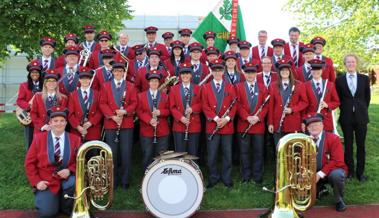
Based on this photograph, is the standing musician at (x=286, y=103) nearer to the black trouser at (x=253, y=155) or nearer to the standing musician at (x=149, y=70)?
the black trouser at (x=253, y=155)

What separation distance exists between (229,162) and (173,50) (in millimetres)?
2334

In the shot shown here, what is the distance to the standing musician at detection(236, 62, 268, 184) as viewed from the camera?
673cm

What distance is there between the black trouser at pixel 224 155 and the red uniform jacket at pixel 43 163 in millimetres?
2103

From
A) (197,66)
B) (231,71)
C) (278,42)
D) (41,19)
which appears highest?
(41,19)

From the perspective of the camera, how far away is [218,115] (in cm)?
669

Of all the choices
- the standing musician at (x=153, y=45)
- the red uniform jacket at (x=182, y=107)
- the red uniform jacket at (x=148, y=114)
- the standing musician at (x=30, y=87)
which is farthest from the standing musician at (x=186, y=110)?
the standing musician at (x=30, y=87)

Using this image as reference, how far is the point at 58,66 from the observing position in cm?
761

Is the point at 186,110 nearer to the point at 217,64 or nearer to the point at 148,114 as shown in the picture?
the point at 148,114

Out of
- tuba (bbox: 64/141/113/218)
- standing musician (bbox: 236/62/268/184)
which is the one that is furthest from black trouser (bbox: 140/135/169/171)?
tuba (bbox: 64/141/113/218)

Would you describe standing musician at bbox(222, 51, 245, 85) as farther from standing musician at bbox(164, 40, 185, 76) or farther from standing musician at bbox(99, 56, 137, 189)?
standing musician at bbox(99, 56, 137, 189)

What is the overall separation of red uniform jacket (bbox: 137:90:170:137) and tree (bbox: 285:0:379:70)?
17.6 metres

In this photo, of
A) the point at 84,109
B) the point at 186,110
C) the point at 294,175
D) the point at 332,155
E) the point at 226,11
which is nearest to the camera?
the point at 294,175

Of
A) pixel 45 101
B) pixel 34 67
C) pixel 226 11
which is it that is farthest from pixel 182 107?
pixel 226 11

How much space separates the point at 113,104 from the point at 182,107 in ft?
3.37
